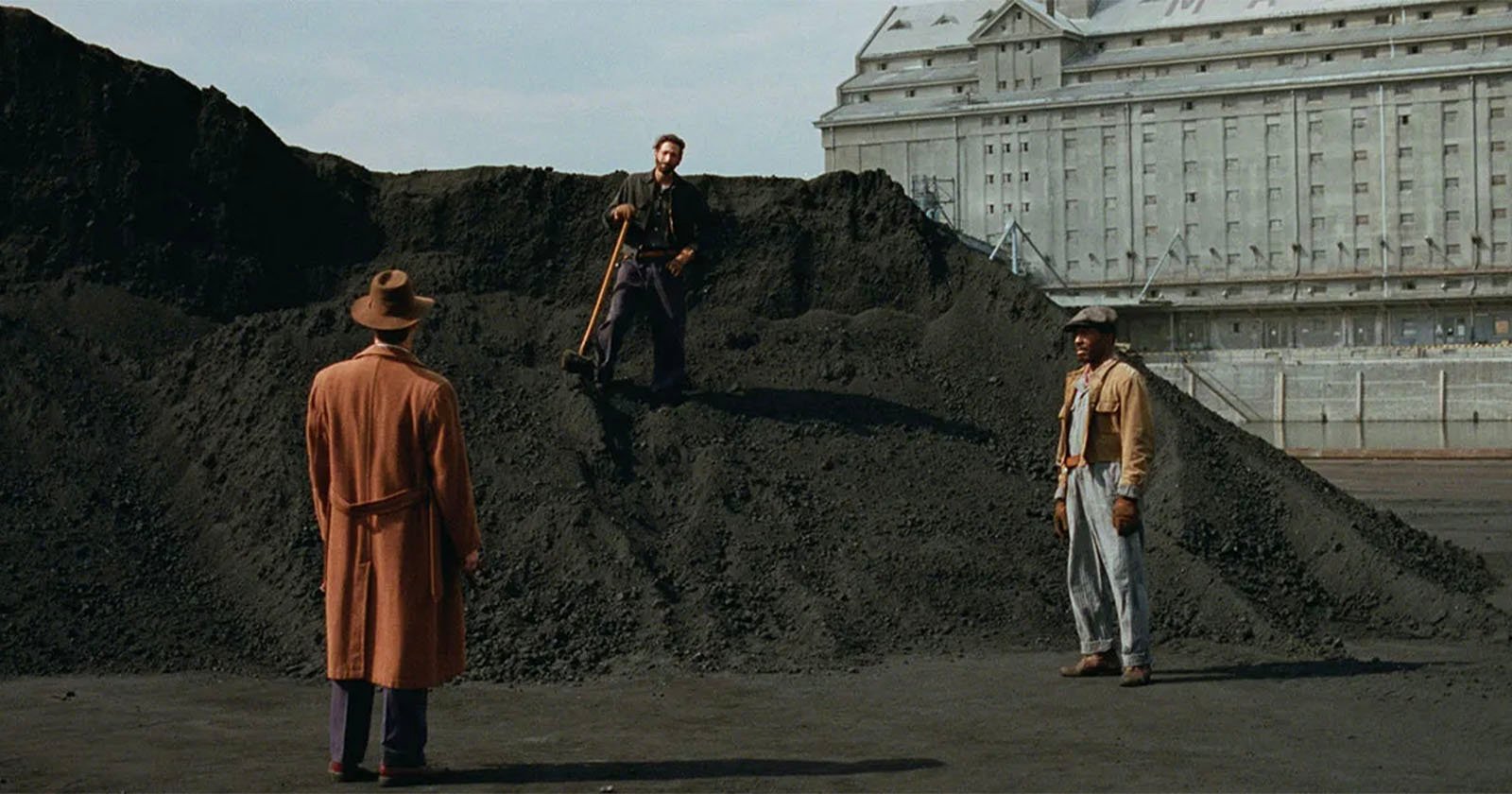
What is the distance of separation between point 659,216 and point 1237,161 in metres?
80.1

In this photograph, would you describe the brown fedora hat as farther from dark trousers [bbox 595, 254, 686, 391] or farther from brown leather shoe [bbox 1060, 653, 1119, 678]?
dark trousers [bbox 595, 254, 686, 391]

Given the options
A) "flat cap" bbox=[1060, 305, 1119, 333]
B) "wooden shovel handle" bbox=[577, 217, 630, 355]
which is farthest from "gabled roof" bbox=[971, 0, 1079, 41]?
"flat cap" bbox=[1060, 305, 1119, 333]

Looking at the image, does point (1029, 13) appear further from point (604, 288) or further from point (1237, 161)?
point (604, 288)

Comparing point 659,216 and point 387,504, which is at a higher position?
point 659,216

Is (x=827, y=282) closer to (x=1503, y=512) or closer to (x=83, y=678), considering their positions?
(x=83, y=678)

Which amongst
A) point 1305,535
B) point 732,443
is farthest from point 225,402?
point 1305,535

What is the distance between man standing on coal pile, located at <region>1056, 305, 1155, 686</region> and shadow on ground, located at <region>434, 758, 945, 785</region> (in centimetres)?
242

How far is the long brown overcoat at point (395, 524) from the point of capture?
24.5ft

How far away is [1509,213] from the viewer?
83.2 m

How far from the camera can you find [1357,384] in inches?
2603

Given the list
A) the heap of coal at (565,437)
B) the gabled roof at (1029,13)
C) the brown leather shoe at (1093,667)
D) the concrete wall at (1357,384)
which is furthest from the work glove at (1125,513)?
the gabled roof at (1029,13)

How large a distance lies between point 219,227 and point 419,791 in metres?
9.20

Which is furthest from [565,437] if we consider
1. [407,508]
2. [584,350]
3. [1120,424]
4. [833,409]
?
[407,508]

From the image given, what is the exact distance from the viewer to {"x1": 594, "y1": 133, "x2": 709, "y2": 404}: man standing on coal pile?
1384 cm
